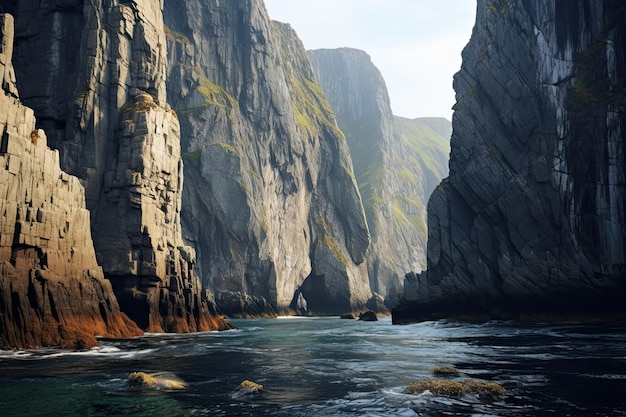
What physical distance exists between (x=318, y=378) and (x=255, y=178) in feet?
396

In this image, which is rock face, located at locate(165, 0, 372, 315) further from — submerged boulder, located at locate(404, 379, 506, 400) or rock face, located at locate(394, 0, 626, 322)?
submerged boulder, located at locate(404, 379, 506, 400)

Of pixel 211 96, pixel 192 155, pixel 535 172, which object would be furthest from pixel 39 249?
pixel 211 96

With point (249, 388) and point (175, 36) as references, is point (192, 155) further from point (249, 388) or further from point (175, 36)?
point (249, 388)

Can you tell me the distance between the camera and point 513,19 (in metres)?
80.2

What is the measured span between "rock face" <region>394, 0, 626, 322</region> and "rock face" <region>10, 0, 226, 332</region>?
130 ft

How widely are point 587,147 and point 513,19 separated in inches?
1002

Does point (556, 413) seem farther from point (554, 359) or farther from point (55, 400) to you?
Answer: point (55, 400)

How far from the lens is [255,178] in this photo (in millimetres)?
147250

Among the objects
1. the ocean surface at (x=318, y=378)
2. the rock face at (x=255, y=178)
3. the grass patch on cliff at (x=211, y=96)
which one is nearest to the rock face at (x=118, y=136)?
the ocean surface at (x=318, y=378)

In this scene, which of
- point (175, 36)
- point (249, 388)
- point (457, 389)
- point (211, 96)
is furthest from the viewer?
point (175, 36)

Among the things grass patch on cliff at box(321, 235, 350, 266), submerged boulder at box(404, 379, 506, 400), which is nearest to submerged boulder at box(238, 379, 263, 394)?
submerged boulder at box(404, 379, 506, 400)

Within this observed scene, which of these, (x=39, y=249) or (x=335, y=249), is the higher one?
(x=335, y=249)

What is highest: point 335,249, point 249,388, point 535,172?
point 535,172

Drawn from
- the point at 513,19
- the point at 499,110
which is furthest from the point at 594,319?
the point at 513,19
